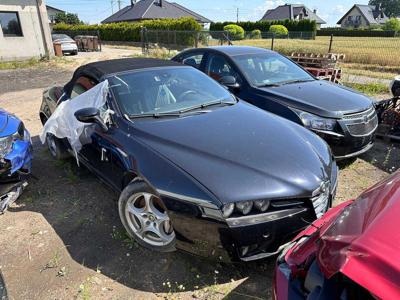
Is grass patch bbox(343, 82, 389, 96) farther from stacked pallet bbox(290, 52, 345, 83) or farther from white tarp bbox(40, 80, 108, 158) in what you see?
white tarp bbox(40, 80, 108, 158)

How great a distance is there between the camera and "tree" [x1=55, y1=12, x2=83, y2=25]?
191 ft

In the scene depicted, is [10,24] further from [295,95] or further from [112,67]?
[295,95]

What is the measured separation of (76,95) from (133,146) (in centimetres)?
174

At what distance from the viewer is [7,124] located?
12.6 feet

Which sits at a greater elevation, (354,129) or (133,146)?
(133,146)

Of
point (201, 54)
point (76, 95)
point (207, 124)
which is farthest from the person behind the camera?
point (201, 54)

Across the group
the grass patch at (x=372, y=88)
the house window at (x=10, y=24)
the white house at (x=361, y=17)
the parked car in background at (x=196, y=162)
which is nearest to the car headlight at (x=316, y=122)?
the parked car in background at (x=196, y=162)

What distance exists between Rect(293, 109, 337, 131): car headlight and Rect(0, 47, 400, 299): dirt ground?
685 mm

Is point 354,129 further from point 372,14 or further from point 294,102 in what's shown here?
point 372,14

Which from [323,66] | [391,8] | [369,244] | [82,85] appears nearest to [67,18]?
[323,66]

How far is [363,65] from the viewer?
1474cm

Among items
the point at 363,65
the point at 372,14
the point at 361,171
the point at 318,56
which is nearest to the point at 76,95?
the point at 361,171

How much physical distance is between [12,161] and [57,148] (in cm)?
110

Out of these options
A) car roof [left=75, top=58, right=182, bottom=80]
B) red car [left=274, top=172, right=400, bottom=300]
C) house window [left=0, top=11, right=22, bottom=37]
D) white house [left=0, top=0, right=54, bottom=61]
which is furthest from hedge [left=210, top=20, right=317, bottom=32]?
red car [left=274, top=172, right=400, bottom=300]
